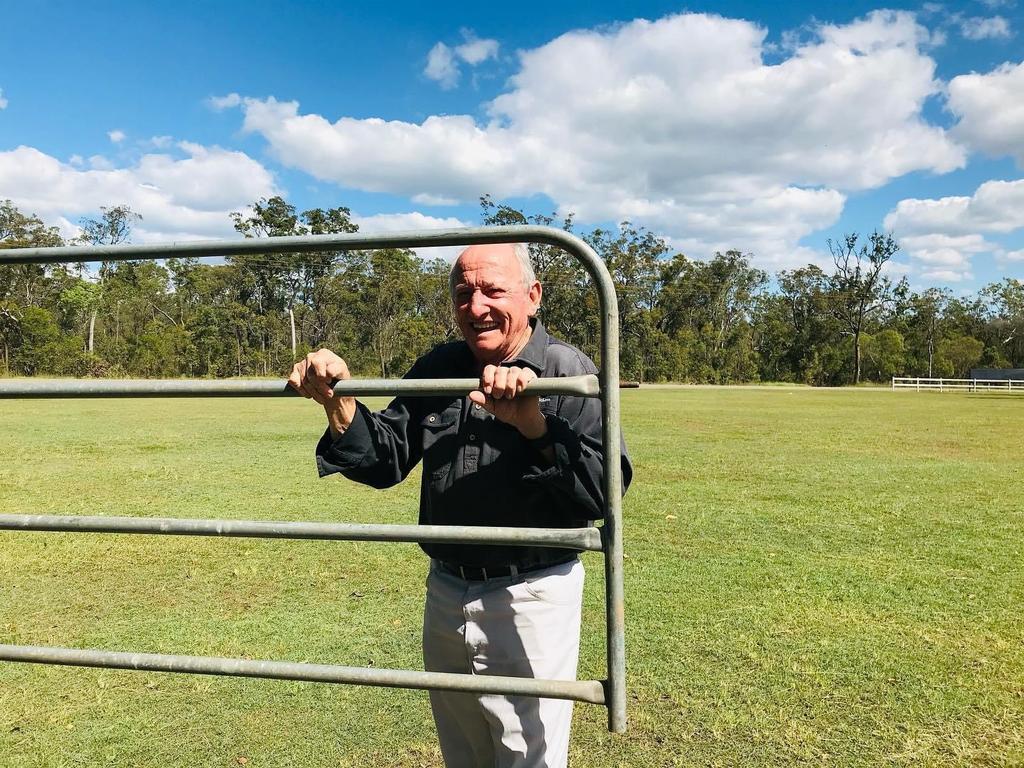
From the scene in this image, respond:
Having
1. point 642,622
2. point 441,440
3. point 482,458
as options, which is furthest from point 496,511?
point 642,622

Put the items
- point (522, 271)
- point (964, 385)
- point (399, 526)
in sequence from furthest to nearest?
point (964, 385)
point (522, 271)
point (399, 526)

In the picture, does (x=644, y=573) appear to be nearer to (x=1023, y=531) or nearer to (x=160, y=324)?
(x=1023, y=531)

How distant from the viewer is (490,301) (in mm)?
2018

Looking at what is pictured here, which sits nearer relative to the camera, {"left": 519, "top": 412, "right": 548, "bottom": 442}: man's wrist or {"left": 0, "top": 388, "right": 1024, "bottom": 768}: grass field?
{"left": 519, "top": 412, "right": 548, "bottom": 442}: man's wrist

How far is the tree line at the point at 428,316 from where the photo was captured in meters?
41.2

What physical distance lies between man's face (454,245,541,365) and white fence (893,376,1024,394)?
4698 cm

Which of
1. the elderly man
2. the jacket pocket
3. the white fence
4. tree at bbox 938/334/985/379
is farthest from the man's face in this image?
tree at bbox 938/334/985/379

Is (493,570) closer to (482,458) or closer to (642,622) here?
(482,458)

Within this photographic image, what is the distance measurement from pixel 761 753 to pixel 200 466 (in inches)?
341

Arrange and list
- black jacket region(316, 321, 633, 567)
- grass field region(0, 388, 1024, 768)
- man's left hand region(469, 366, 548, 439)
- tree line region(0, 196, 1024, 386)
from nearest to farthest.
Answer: man's left hand region(469, 366, 548, 439)
black jacket region(316, 321, 633, 567)
grass field region(0, 388, 1024, 768)
tree line region(0, 196, 1024, 386)

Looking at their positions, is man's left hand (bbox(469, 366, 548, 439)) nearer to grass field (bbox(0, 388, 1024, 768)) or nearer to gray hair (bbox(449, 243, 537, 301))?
gray hair (bbox(449, 243, 537, 301))

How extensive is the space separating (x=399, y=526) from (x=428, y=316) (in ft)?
153

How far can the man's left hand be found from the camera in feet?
5.28

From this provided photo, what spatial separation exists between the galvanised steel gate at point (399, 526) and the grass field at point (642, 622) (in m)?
1.24
